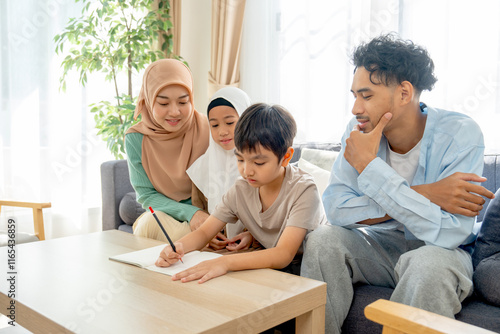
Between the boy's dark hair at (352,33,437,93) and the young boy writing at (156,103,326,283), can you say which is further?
the boy's dark hair at (352,33,437,93)

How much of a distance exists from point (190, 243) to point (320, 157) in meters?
1.10

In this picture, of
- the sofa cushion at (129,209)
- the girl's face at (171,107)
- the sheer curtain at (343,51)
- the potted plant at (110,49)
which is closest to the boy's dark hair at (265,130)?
the girl's face at (171,107)

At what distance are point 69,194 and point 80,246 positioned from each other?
237cm

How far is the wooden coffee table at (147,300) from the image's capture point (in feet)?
3.24

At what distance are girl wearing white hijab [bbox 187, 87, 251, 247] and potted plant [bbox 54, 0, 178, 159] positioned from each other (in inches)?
60.0

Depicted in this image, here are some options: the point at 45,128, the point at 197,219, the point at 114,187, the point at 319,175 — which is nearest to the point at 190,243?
the point at 197,219

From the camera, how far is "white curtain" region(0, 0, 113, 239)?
3.53 metres

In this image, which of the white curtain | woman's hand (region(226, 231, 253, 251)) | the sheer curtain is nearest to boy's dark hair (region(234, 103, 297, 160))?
woman's hand (region(226, 231, 253, 251))

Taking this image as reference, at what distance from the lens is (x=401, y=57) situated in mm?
1547

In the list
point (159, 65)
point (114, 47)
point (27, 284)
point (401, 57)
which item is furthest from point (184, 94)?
point (114, 47)

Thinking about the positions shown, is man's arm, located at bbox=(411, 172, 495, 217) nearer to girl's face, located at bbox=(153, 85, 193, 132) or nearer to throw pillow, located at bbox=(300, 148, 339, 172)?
throw pillow, located at bbox=(300, 148, 339, 172)

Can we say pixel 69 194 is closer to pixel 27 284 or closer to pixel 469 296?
pixel 27 284

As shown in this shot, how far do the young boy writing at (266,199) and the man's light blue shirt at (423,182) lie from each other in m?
0.11

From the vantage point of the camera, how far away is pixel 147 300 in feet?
3.63
